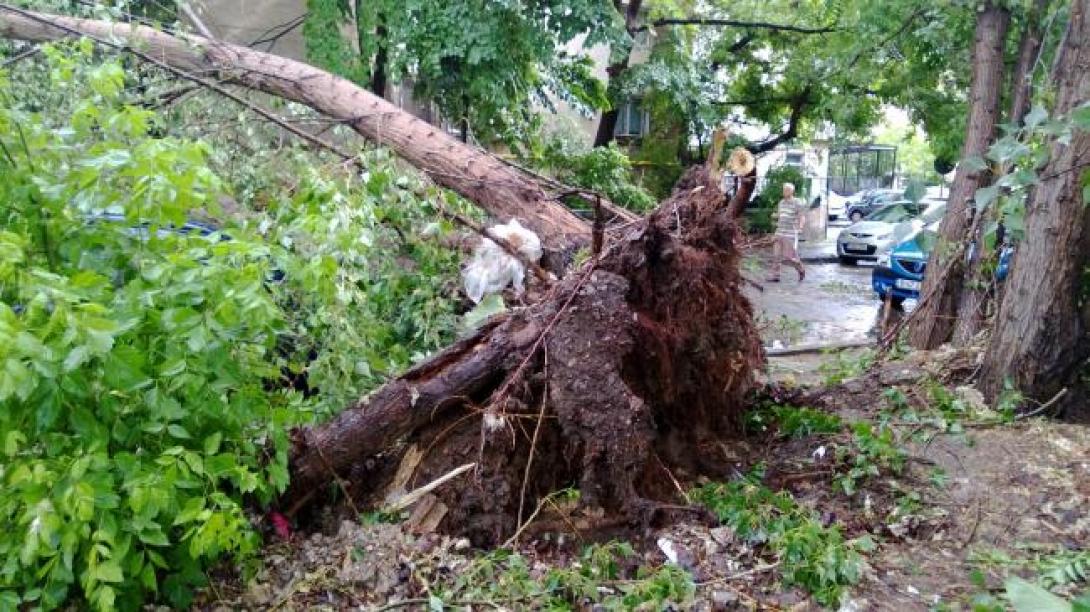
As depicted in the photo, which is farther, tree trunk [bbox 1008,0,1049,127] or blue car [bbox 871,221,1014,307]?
blue car [bbox 871,221,1014,307]

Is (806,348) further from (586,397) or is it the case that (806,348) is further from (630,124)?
(630,124)

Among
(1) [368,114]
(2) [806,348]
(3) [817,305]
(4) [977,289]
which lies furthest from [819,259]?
(1) [368,114]

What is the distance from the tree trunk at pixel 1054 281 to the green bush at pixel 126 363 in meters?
3.25

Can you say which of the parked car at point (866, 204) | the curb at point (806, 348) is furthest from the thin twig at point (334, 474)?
the parked car at point (866, 204)

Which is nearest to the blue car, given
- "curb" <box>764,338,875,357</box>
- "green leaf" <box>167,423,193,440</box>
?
"curb" <box>764,338,875,357</box>

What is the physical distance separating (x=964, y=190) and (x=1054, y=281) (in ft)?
9.06

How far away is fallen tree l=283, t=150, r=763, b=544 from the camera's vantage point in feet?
11.3

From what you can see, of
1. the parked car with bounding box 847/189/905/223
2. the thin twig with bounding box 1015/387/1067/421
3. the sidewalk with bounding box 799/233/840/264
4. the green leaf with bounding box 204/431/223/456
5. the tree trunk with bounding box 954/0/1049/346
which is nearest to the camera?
the green leaf with bounding box 204/431/223/456

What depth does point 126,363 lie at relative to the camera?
2500 millimetres

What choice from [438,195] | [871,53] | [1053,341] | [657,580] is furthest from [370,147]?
[871,53]

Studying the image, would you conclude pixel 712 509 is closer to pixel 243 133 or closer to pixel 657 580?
pixel 657 580

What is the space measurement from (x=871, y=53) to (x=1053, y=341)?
592cm

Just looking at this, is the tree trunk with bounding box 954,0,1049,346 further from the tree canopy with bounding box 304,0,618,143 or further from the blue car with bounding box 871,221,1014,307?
the tree canopy with bounding box 304,0,618,143

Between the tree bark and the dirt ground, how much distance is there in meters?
1.79
